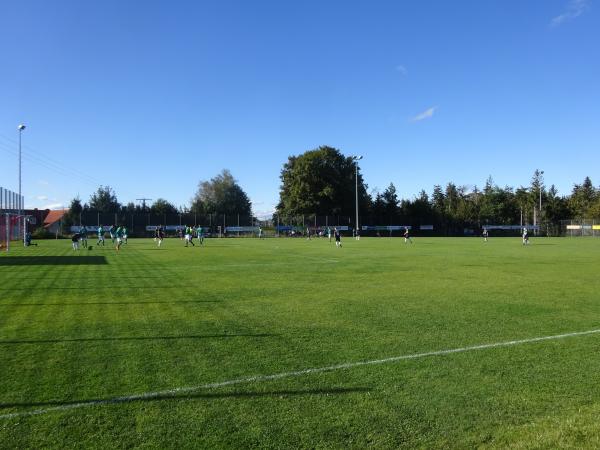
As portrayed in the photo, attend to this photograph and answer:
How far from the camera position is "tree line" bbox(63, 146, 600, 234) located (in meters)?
95.7

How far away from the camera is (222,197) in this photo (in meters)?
112

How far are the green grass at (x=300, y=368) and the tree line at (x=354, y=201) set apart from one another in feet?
262

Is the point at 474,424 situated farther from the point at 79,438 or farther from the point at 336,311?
the point at 336,311

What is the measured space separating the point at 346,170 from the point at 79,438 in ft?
321

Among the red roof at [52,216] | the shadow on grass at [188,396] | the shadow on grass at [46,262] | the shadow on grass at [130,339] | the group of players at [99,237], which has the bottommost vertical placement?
the shadow on grass at [188,396]

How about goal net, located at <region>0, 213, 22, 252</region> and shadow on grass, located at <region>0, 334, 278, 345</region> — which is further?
goal net, located at <region>0, 213, 22, 252</region>

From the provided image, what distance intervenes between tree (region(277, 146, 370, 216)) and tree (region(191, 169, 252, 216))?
53.0 ft

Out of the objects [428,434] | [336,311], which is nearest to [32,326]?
[336,311]

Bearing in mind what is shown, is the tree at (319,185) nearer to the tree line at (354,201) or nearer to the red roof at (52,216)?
the tree line at (354,201)

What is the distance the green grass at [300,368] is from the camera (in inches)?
171

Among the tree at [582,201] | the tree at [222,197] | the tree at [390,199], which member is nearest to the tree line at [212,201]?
the tree at [222,197]

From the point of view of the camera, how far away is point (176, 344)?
7344 millimetres

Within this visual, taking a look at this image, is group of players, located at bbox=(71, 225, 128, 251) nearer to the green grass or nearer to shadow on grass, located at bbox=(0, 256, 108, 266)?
shadow on grass, located at bbox=(0, 256, 108, 266)

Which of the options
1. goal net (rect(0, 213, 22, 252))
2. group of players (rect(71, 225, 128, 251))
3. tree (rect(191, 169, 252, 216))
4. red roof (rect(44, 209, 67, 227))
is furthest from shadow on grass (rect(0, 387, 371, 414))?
red roof (rect(44, 209, 67, 227))
